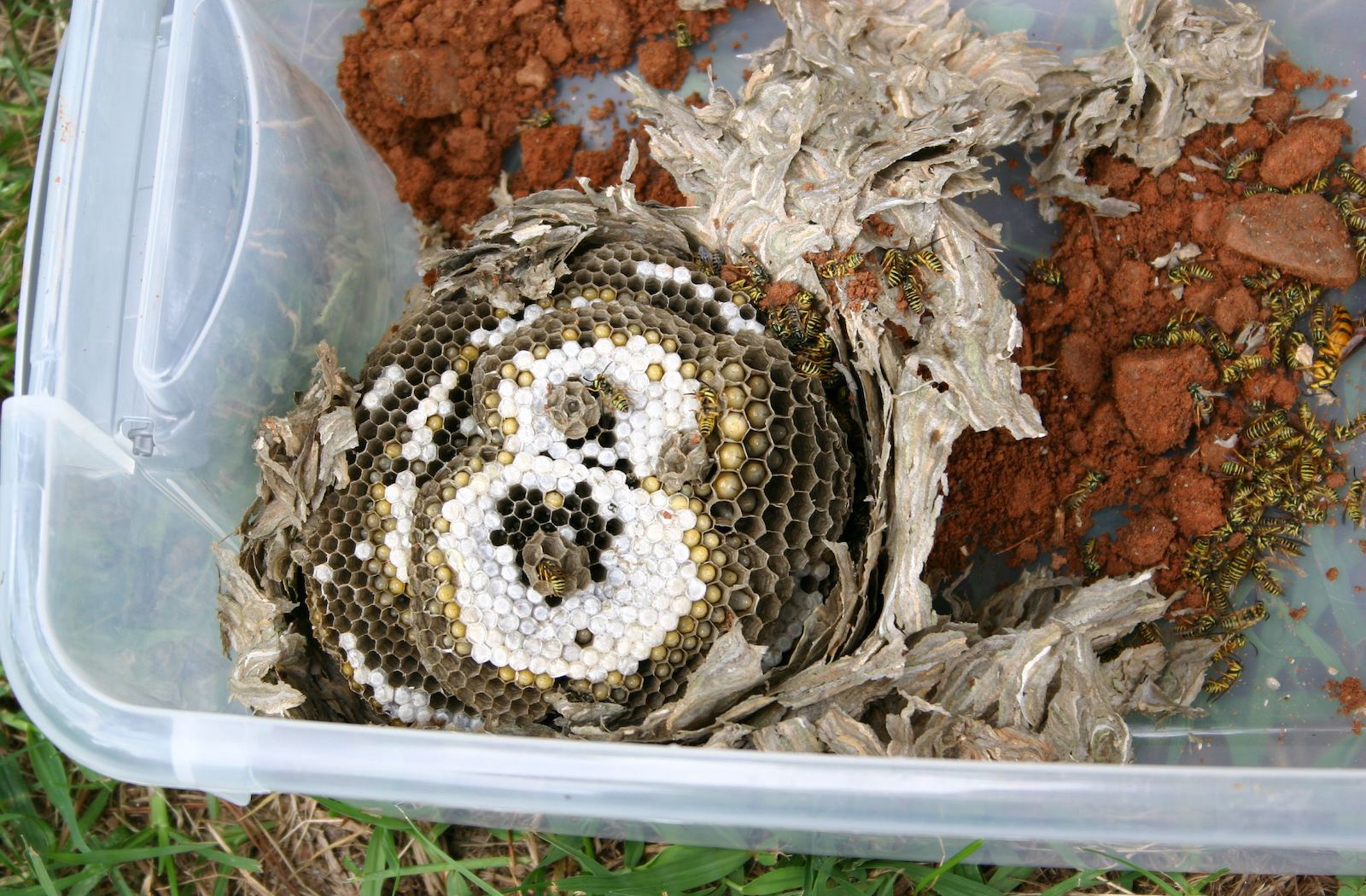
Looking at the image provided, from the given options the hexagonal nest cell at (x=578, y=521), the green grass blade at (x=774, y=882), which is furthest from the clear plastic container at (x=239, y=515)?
the hexagonal nest cell at (x=578, y=521)

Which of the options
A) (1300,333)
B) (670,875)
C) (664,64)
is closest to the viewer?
(670,875)

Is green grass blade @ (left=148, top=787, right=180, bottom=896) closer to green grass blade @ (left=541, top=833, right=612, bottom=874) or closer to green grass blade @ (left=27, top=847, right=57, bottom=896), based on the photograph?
green grass blade @ (left=27, top=847, right=57, bottom=896)

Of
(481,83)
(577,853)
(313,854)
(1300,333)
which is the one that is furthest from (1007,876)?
(481,83)

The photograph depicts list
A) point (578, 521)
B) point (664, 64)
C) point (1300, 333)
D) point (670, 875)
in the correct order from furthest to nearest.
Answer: point (664, 64) < point (1300, 333) < point (670, 875) < point (578, 521)

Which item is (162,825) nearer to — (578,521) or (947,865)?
(578,521)

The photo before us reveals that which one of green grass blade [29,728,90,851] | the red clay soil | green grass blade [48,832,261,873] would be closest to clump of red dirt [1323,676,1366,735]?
the red clay soil

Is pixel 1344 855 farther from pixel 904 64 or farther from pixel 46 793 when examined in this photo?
pixel 46 793

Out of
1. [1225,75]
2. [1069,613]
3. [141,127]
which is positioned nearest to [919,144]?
[1225,75]
